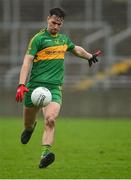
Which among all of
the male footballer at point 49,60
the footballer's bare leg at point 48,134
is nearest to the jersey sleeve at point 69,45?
the male footballer at point 49,60

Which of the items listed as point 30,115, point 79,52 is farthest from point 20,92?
point 79,52

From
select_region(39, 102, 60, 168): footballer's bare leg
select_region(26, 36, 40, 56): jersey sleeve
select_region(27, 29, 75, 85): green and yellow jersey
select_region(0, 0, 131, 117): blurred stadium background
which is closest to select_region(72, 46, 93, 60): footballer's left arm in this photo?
select_region(27, 29, 75, 85): green and yellow jersey

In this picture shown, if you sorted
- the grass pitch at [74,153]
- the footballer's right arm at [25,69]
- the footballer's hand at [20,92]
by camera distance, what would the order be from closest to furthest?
1. the grass pitch at [74,153]
2. the footballer's hand at [20,92]
3. the footballer's right arm at [25,69]

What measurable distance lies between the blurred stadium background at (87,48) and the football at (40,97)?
1405cm

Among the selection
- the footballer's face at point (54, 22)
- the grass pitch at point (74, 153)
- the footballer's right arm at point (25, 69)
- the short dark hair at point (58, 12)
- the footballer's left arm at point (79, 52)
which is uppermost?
the short dark hair at point (58, 12)

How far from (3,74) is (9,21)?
6.11 ft

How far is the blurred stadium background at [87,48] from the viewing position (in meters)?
26.0

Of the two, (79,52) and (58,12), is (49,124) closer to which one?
(58,12)

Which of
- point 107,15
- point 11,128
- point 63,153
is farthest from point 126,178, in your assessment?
point 107,15

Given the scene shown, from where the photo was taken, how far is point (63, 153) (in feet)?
46.3

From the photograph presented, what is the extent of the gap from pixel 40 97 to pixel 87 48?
15149 millimetres

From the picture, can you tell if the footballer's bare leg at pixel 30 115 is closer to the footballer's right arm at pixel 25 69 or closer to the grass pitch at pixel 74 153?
the grass pitch at pixel 74 153

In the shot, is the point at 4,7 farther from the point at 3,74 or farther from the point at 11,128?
the point at 11,128

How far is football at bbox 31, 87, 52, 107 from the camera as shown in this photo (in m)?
11.7
